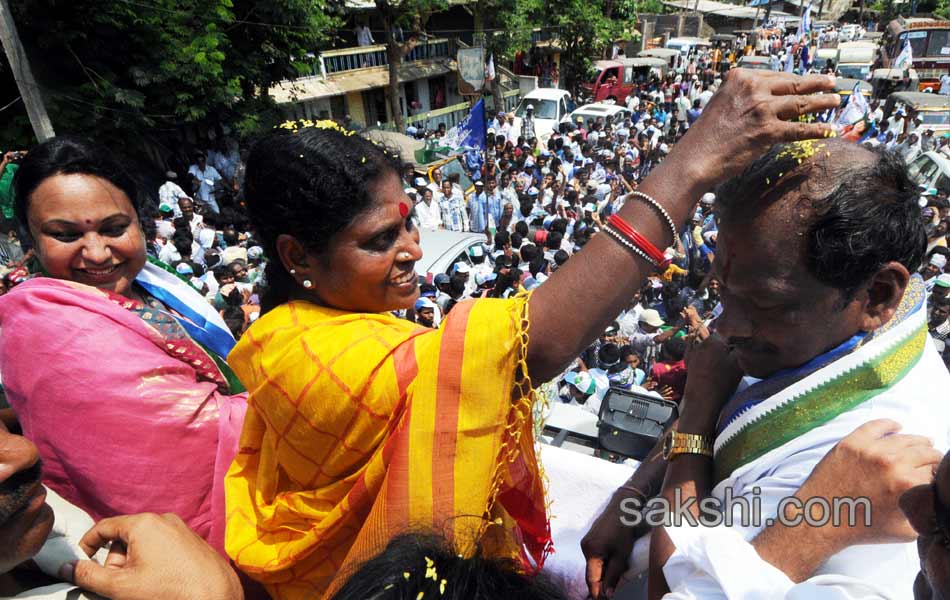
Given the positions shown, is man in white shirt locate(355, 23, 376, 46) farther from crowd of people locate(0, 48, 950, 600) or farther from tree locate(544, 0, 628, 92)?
crowd of people locate(0, 48, 950, 600)

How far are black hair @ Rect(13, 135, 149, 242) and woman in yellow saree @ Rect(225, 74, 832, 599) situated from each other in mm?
862

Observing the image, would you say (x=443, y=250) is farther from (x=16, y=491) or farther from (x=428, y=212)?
(x=16, y=491)

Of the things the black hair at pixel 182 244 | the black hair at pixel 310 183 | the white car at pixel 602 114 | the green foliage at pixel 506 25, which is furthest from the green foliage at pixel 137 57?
the green foliage at pixel 506 25

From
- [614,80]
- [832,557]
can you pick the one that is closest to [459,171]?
[832,557]

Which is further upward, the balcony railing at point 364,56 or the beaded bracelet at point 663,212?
the balcony railing at point 364,56

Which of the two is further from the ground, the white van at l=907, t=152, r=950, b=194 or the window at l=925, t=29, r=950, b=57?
the window at l=925, t=29, r=950, b=57

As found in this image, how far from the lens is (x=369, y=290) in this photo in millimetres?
1302

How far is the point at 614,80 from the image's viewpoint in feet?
77.2

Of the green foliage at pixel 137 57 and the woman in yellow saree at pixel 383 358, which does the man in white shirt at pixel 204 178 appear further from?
the woman in yellow saree at pixel 383 358

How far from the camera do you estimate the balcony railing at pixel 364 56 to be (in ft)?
59.3

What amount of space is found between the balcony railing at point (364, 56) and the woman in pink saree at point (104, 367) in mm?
16731

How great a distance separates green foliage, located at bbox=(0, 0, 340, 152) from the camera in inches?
357

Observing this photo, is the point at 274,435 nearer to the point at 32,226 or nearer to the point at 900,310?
the point at 32,226

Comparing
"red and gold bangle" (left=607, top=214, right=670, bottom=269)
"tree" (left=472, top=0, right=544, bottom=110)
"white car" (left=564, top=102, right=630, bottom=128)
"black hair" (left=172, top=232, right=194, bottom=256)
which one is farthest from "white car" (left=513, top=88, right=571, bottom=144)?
"red and gold bangle" (left=607, top=214, right=670, bottom=269)
